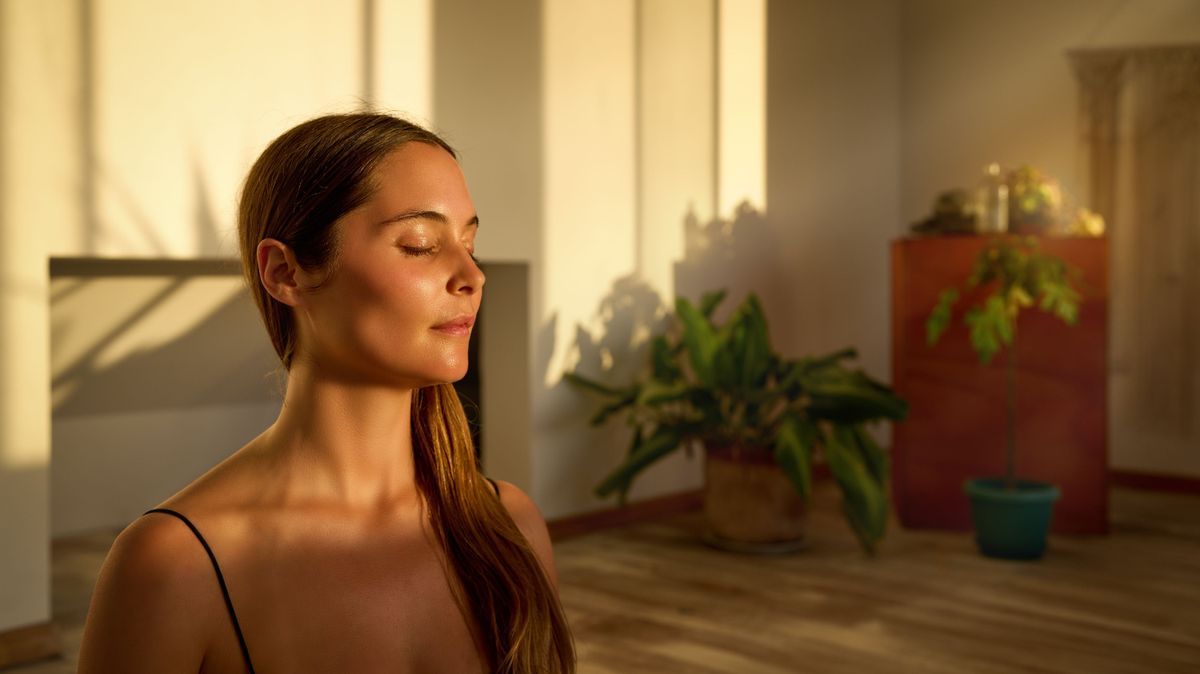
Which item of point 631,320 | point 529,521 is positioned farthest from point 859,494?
point 529,521

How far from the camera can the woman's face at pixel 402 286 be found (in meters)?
1.02

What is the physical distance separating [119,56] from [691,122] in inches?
100

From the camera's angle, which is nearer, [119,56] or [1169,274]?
[119,56]

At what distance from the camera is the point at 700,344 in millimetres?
4273

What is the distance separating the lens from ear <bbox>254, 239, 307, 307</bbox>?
1036mm

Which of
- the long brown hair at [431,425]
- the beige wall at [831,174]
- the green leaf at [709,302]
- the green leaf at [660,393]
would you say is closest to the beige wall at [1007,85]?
the beige wall at [831,174]

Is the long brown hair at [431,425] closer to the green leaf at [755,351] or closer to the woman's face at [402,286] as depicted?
the woman's face at [402,286]

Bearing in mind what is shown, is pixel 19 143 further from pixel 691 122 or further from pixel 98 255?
pixel 691 122

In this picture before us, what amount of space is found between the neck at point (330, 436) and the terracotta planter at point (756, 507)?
319 cm

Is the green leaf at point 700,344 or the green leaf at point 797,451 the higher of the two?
the green leaf at point 700,344

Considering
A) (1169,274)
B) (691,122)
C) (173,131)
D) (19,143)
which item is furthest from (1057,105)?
(19,143)

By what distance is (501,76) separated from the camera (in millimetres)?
4109

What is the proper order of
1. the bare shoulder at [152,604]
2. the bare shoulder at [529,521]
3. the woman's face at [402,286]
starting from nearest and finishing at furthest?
the bare shoulder at [152,604] < the woman's face at [402,286] < the bare shoulder at [529,521]

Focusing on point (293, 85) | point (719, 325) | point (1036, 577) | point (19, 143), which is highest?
point (293, 85)
